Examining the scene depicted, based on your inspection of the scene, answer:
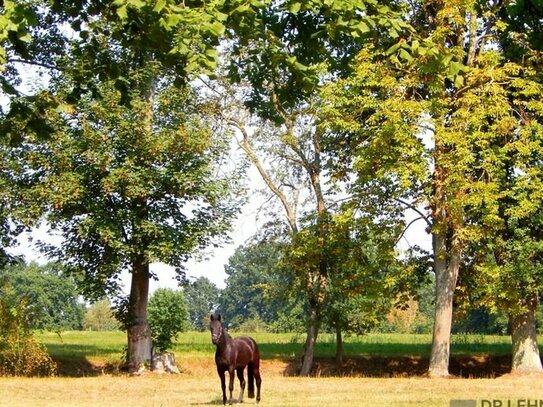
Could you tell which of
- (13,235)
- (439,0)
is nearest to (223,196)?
(13,235)

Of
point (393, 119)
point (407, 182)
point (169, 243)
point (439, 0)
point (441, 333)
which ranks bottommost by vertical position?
point (441, 333)

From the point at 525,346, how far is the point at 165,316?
15.4 m

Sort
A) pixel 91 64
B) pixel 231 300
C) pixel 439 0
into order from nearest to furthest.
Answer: pixel 91 64, pixel 439 0, pixel 231 300

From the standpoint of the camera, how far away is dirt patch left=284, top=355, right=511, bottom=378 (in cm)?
3762

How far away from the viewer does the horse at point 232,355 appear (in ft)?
61.1

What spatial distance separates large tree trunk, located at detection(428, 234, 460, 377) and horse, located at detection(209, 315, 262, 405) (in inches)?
579

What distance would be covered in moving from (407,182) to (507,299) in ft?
18.6

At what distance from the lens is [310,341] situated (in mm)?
38125

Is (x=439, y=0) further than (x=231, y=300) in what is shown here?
No

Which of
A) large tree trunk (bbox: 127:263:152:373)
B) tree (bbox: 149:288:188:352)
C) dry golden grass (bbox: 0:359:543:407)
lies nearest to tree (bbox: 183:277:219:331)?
tree (bbox: 149:288:188:352)

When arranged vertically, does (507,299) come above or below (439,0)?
below

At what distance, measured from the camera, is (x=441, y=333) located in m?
33.2

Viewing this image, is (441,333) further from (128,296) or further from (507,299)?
(128,296)

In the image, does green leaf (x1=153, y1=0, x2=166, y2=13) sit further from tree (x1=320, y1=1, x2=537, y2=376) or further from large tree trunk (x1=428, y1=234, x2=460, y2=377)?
large tree trunk (x1=428, y1=234, x2=460, y2=377)
